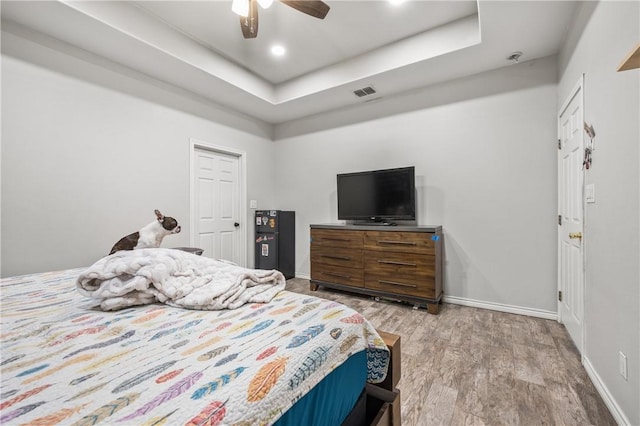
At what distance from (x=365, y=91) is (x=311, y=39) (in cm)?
96

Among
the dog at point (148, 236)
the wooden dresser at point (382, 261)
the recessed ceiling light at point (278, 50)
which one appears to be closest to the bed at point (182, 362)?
the dog at point (148, 236)

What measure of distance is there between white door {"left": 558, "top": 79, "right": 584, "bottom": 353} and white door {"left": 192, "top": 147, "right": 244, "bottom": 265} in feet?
12.6

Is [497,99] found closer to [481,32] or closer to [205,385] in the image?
[481,32]

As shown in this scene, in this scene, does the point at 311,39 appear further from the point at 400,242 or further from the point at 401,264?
the point at 401,264

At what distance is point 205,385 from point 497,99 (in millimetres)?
3671

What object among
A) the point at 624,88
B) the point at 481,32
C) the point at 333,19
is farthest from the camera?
the point at 333,19

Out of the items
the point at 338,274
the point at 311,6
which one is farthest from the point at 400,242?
the point at 311,6

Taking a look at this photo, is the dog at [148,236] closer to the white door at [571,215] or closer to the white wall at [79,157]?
the white wall at [79,157]

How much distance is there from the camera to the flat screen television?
331 cm

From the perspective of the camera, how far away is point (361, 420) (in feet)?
3.45

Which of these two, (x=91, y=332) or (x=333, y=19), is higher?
(x=333, y=19)

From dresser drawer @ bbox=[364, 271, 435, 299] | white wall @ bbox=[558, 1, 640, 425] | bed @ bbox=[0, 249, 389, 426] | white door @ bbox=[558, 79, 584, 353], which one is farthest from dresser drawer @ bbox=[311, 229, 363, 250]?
bed @ bbox=[0, 249, 389, 426]

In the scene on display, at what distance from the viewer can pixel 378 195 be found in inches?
139

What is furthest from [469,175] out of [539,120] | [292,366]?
[292,366]
